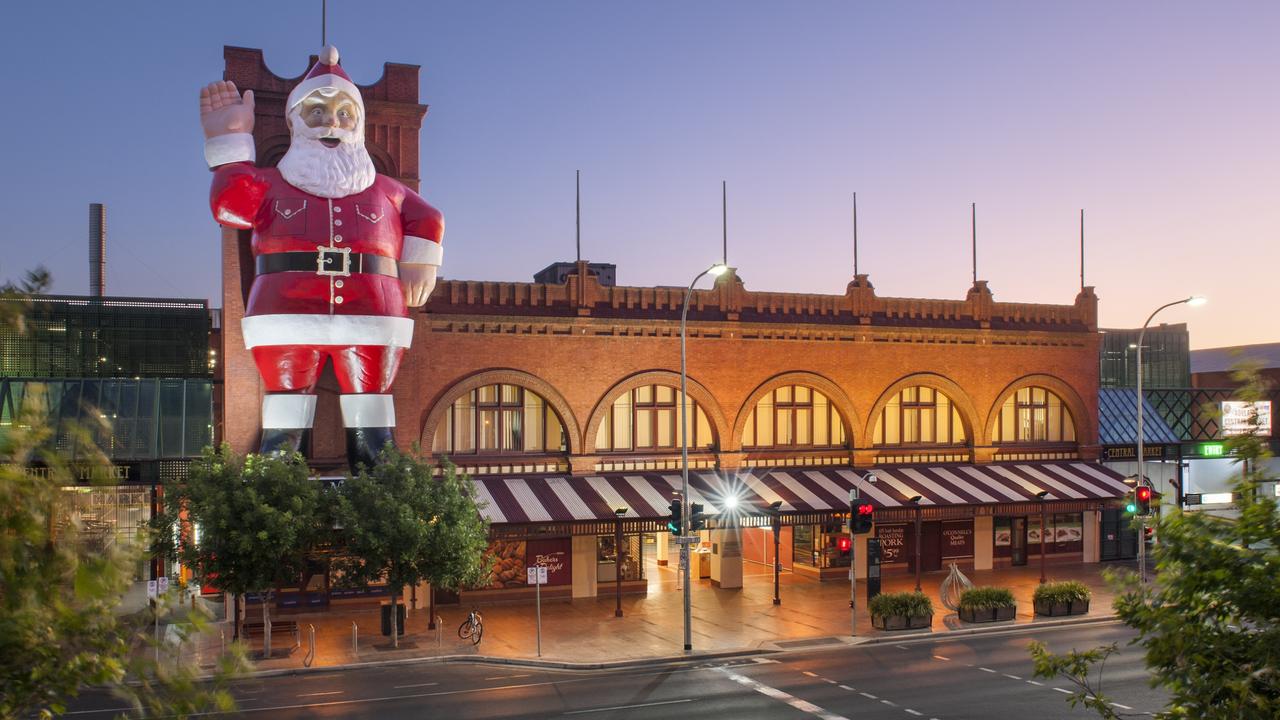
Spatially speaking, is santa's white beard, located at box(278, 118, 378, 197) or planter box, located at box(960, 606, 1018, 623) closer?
santa's white beard, located at box(278, 118, 378, 197)

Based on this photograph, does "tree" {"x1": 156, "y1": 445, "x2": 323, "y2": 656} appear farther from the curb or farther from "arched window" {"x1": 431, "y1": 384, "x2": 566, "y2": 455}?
"arched window" {"x1": 431, "y1": 384, "x2": 566, "y2": 455}

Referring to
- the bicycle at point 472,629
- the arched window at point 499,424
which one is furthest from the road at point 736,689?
the arched window at point 499,424

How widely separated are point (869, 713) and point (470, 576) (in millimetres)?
11864

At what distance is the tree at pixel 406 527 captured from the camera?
2617cm

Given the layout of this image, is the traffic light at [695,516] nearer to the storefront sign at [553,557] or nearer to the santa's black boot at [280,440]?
the storefront sign at [553,557]

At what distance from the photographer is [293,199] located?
28.5 metres

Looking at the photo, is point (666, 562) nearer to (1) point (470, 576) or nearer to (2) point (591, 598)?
(2) point (591, 598)

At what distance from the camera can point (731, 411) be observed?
122 ft

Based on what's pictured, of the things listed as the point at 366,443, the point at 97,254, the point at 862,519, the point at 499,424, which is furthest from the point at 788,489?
the point at 97,254

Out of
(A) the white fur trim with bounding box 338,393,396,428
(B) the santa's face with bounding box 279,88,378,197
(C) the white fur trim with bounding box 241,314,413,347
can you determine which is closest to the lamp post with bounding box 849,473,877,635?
(A) the white fur trim with bounding box 338,393,396,428

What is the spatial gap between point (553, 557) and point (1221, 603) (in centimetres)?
2809

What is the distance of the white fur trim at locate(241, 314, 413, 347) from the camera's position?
1131 inches

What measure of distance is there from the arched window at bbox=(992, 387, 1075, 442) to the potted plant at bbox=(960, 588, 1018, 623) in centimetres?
1284

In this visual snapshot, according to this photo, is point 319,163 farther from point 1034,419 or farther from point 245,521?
point 1034,419
